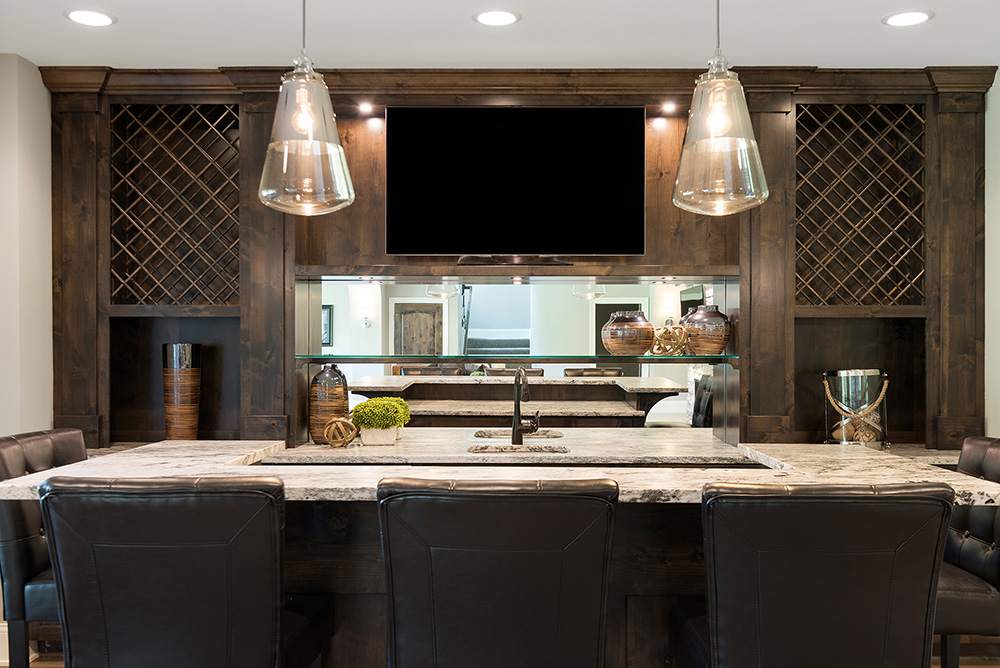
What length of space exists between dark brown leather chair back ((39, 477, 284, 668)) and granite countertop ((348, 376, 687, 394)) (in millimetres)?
2061

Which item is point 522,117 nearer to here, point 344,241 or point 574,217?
point 574,217

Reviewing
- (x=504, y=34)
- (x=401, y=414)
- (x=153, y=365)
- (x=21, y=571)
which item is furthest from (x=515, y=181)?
(x=21, y=571)

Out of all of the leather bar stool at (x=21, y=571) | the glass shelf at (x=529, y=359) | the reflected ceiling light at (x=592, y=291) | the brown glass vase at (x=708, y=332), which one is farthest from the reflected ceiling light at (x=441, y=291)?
the leather bar stool at (x=21, y=571)

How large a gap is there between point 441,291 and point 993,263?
264cm

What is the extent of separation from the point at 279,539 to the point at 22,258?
2.51 m

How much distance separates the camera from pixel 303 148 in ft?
5.83

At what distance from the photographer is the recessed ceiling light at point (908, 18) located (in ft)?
8.75

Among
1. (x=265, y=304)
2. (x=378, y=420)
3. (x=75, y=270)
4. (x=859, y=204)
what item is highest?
(x=859, y=204)

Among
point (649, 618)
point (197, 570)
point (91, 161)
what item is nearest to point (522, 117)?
point (91, 161)

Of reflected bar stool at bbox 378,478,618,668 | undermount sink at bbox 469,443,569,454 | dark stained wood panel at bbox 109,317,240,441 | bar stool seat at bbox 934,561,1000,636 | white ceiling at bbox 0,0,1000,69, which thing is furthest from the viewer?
dark stained wood panel at bbox 109,317,240,441

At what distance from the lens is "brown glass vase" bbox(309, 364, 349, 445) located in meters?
3.28

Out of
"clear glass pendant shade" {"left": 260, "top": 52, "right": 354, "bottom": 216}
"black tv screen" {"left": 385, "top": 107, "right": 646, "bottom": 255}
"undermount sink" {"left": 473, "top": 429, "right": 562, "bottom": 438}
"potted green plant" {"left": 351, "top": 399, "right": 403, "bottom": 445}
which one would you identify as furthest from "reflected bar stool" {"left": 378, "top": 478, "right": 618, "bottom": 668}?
"black tv screen" {"left": 385, "top": 107, "right": 646, "bottom": 255}

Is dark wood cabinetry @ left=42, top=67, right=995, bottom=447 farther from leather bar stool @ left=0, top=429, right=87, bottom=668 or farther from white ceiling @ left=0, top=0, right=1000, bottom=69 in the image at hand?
leather bar stool @ left=0, top=429, right=87, bottom=668

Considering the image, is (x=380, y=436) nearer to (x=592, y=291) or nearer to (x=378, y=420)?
(x=378, y=420)
